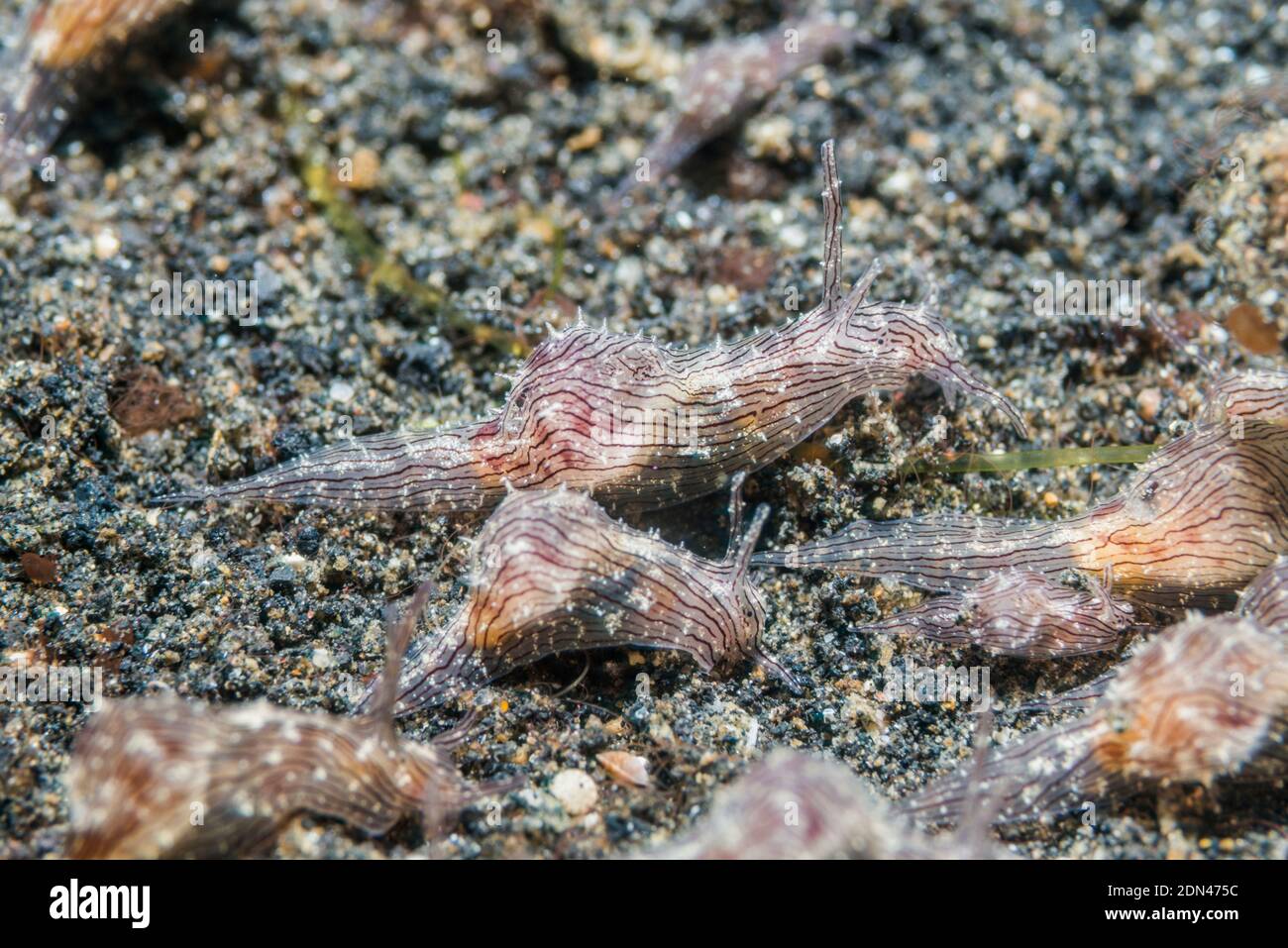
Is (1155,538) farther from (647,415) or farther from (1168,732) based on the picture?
(647,415)

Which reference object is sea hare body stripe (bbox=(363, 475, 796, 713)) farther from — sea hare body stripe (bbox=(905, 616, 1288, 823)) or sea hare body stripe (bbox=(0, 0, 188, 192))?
sea hare body stripe (bbox=(0, 0, 188, 192))

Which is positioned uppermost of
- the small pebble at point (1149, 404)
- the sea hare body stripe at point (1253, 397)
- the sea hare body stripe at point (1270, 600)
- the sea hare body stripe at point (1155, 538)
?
the small pebble at point (1149, 404)

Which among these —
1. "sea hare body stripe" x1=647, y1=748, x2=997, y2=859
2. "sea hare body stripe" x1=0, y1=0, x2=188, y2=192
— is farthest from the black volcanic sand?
"sea hare body stripe" x1=647, y1=748, x2=997, y2=859

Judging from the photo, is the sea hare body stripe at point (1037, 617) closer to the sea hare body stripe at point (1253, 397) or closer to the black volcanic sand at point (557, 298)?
the black volcanic sand at point (557, 298)

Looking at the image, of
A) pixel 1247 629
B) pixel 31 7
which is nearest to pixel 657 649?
pixel 1247 629

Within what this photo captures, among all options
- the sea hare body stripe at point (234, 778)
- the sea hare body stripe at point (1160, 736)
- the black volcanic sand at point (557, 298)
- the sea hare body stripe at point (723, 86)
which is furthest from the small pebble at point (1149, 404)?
the sea hare body stripe at point (234, 778)

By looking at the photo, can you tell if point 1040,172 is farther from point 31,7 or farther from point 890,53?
point 31,7

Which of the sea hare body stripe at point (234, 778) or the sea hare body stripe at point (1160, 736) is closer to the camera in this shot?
the sea hare body stripe at point (234, 778)
